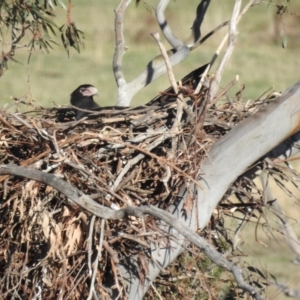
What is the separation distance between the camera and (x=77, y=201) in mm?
4719

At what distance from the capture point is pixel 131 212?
455cm

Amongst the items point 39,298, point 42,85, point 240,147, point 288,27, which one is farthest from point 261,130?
point 288,27

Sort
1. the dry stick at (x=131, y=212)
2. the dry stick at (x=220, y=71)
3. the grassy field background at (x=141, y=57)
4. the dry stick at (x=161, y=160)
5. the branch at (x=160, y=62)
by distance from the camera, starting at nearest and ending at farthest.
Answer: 1. the dry stick at (x=131, y=212)
2. the dry stick at (x=161, y=160)
3. the dry stick at (x=220, y=71)
4. the branch at (x=160, y=62)
5. the grassy field background at (x=141, y=57)

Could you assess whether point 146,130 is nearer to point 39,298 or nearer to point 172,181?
point 172,181

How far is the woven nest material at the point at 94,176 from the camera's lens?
5168mm

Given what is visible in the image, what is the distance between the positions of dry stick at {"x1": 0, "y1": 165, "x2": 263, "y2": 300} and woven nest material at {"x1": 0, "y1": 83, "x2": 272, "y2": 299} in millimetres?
222

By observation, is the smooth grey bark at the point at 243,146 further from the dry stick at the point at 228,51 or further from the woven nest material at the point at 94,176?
the dry stick at the point at 228,51

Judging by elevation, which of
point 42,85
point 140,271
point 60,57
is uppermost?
point 60,57

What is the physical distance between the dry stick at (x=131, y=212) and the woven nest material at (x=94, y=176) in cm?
22

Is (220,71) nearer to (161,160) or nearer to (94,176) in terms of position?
(161,160)

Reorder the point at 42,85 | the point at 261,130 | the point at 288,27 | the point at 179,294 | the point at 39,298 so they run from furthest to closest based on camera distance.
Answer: the point at 288,27 < the point at 42,85 < the point at 179,294 < the point at 39,298 < the point at 261,130

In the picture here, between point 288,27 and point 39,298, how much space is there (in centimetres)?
1932

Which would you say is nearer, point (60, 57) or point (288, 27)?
point (60, 57)

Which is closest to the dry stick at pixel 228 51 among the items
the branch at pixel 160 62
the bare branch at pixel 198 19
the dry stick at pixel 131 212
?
the dry stick at pixel 131 212
